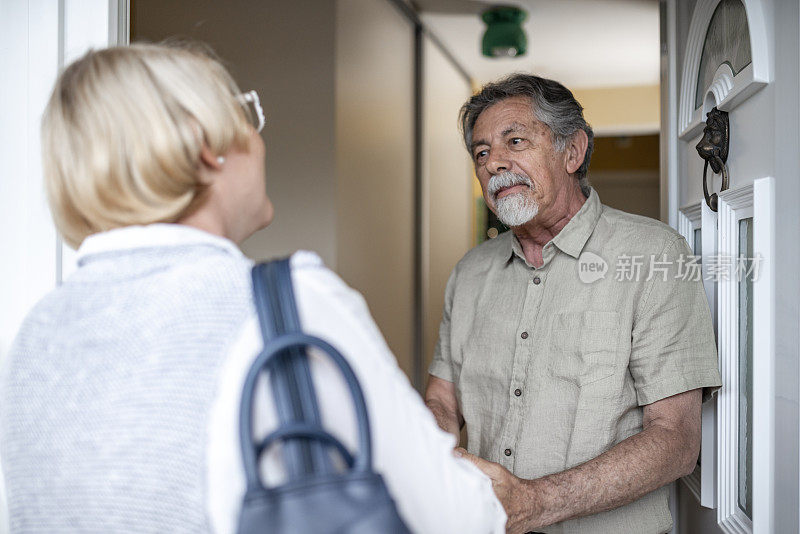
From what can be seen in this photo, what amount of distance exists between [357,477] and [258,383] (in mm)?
107

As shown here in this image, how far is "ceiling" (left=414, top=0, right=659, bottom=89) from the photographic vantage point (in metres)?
3.81

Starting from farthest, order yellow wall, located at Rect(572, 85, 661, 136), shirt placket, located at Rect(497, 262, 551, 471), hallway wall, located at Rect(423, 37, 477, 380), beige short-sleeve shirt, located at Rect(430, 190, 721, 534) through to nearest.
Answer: yellow wall, located at Rect(572, 85, 661, 136), hallway wall, located at Rect(423, 37, 477, 380), shirt placket, located at Rect(497, 262, 551, 471), beige short-sleeve shirt, located at Rect(430, 190, 721, 534)

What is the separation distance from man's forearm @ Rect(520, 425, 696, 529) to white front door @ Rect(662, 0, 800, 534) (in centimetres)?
16

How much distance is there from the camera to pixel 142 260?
0.64 metres

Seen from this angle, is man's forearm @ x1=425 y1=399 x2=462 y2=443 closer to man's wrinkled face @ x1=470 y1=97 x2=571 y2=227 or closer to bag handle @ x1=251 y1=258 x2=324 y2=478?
man's wrinkled face @ x1=470 y1=97 x2=571 y2=227

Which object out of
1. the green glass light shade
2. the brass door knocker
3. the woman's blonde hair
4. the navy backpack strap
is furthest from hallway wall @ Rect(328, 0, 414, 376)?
the navy backpack strap

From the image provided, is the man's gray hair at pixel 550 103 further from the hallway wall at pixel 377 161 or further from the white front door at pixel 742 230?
the hallway wall at pixel 377 161

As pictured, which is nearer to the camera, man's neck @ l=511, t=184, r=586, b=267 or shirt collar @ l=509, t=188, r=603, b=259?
shirt collar @ l=509, t=188, r=603, b=259

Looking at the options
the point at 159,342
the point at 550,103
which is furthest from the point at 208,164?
the point at 550,103

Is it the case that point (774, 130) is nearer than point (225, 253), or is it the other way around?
point (225, 253)

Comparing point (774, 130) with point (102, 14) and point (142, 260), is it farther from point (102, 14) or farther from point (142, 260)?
point (102, 14)

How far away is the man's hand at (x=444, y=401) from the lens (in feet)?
5.70

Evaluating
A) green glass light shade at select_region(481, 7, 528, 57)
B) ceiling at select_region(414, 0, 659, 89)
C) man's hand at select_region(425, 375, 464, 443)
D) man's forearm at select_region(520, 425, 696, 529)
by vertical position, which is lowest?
man's forearm at select_region(520, 425, 696, 529)

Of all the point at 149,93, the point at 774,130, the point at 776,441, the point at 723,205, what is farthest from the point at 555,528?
the point at 149,93
